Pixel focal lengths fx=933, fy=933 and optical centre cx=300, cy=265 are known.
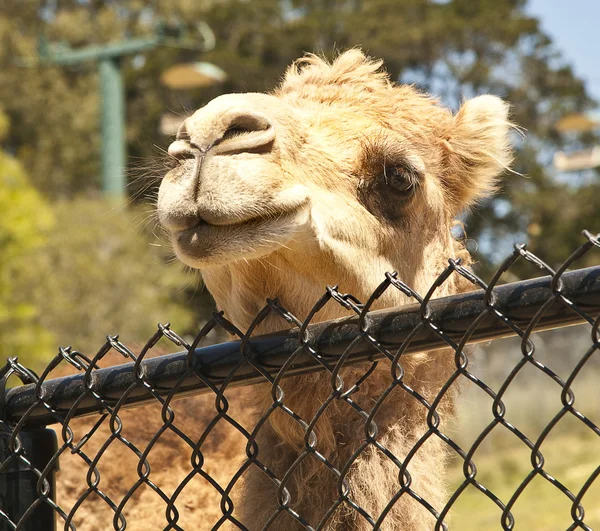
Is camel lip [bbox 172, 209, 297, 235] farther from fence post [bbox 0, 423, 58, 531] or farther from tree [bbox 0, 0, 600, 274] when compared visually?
tree [bbox 0, 0, 600, 274]

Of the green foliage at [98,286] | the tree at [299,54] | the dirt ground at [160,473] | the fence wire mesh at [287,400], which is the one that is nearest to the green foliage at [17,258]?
the green foliage at [98,286]

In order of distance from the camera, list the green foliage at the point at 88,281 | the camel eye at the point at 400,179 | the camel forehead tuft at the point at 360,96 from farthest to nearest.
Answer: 1. the green foliage at the point at 88,281
2. the camel forehead tuft at the point at 360,96
3. the camel eye at the point at 400,179

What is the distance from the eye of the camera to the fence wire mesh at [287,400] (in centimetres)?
196

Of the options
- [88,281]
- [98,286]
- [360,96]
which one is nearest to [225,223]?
[360,96]

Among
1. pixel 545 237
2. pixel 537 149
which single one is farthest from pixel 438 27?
pixel 545 237

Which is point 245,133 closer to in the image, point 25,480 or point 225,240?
point 225,240

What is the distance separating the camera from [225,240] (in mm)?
2607

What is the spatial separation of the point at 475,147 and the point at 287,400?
1.48m

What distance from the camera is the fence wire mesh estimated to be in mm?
1965

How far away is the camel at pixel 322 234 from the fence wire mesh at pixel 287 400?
0.02 metres

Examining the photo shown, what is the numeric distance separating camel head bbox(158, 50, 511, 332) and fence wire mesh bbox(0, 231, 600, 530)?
31cm

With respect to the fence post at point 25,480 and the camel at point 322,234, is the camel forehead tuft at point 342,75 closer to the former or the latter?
the camel at point 322,234

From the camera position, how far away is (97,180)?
95.0 ft

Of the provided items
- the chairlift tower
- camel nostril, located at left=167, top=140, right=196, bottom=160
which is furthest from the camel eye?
the chairlift tower
